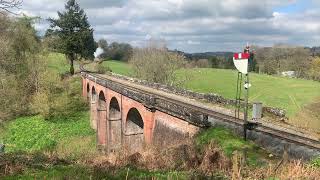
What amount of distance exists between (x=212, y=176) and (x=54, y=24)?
6176 cm

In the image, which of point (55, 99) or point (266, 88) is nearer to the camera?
point (55, 99)

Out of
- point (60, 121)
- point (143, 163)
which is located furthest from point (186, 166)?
point (60, 121)

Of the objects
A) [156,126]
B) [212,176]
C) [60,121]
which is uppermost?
[212,176]

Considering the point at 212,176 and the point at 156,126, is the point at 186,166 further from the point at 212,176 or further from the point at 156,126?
the point at 156,126

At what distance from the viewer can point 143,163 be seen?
457 inches

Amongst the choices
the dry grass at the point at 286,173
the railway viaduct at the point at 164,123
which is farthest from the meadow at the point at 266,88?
the dry grass at the point at 286,173

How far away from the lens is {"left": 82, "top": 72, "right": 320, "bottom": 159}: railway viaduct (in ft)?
45.9

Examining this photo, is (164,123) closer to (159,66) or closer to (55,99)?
(55,99)

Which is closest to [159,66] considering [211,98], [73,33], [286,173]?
[73,33]

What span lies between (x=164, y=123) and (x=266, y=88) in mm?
53969

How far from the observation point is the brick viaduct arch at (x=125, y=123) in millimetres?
20544

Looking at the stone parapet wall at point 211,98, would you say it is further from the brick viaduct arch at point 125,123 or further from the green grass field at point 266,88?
the green grass field at point 266,88

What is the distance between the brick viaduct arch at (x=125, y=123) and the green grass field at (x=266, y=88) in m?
22.8

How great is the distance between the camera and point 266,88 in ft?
234
